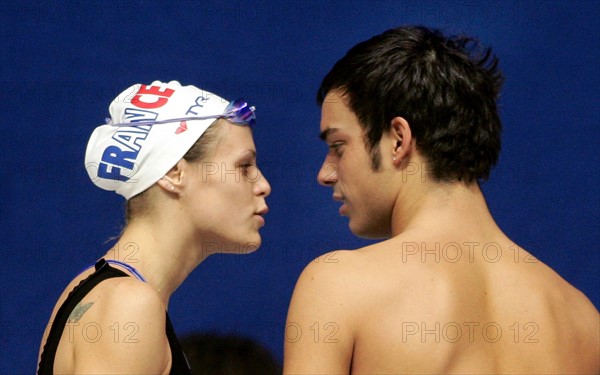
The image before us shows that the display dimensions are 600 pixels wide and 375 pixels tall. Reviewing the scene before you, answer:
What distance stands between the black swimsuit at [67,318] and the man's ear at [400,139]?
22.8 inches

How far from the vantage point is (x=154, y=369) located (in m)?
1.75

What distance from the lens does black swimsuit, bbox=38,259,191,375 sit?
1786 millimetres

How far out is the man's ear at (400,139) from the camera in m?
1.65

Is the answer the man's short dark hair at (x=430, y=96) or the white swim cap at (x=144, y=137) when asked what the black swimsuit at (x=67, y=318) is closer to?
the white swim cap at (x=144, y=137)

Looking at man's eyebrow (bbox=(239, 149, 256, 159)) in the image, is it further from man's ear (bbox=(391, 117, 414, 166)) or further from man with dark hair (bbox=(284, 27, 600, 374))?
man's ear (bbox=(391, 117, 414, 166))

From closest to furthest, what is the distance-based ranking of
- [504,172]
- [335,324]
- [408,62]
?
[335,324] → [408,62] → [504,172]

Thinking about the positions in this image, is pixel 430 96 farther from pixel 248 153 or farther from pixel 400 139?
pixel 248 153

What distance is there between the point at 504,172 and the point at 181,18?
0.97m

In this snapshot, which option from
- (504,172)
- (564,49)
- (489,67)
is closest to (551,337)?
(489,67)

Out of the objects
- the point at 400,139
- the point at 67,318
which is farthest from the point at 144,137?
the point at 400,139

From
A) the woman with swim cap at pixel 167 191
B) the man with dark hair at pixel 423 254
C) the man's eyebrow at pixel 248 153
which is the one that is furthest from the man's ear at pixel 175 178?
the man with dark hair at pixel 423 254

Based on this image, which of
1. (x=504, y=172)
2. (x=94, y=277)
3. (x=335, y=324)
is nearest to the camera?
(x=335, y=324)

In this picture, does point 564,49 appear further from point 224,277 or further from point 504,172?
point 224,277

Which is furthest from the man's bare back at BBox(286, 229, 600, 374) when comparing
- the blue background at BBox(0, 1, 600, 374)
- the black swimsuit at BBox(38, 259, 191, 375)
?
the blue background at BBox(0, 1, 600, 374)
